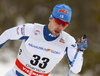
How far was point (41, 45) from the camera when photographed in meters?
2.59

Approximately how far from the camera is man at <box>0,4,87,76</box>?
256 centimetres

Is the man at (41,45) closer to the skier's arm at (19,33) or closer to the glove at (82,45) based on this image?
the skier's arm at (19,33)

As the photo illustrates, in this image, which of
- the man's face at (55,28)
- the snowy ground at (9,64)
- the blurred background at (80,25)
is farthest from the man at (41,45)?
the blurred background at (80,25)

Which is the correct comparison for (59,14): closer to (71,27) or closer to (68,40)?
(68,40)

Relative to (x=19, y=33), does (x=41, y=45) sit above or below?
below

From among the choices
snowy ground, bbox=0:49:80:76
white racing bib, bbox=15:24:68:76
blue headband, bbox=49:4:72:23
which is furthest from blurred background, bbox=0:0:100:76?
blue headband, bbox=49:4:72:23

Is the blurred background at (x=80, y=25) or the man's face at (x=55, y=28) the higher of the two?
the man's face at (x=55, y=28)

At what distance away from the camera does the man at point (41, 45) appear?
2.56 m

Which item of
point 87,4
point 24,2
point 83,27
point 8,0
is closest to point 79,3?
point 87,4

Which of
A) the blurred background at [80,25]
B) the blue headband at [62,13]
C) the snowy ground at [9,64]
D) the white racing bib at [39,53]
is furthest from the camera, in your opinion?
Answer: the blurred background at [80,25]

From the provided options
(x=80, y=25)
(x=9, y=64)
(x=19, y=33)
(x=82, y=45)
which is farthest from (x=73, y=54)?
(x=9, y=64)

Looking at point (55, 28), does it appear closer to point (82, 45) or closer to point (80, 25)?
point (82, 45)

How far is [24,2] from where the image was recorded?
729 centimetres

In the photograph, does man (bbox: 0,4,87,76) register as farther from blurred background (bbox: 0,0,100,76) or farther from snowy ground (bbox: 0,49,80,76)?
blurred background (bbox: 0,0,100,76)
